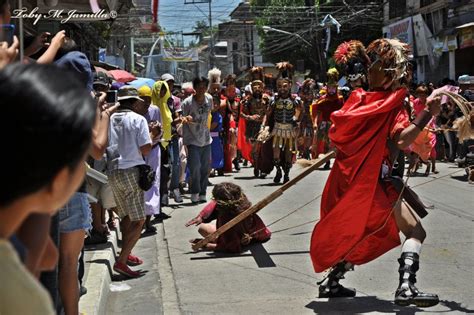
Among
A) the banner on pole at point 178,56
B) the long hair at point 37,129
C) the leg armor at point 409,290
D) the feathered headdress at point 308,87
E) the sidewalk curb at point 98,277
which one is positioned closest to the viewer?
the long hair at point 37,129

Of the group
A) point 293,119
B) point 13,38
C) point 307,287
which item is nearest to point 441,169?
point 293,119

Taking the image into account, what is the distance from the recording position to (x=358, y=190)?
5711mm

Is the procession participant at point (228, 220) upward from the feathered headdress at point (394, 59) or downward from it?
downward

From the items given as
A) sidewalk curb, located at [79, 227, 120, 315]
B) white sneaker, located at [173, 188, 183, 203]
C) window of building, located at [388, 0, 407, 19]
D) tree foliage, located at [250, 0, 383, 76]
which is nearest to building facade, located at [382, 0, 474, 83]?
window of building, located at [388, 0, 407, 19]

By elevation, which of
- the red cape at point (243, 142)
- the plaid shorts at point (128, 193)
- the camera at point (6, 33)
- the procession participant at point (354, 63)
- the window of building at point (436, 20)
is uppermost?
the window of building at point (436, 20)

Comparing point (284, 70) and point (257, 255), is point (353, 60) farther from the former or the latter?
point (284, 70)

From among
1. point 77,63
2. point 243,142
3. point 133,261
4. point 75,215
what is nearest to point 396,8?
point 243,142

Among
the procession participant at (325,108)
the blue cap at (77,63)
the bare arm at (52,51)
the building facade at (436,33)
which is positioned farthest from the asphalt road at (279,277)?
the building facade at (436,33)

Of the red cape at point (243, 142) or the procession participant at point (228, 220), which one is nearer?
the procession participant at point (228, 220)

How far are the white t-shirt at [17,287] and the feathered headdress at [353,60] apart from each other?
4630 mm

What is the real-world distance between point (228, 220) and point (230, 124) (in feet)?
27.4

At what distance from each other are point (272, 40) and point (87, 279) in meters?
54.8

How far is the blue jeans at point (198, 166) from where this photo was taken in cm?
1179

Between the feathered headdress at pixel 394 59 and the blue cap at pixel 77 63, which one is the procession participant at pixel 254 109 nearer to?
the feathered headdress at pixel 394 59
